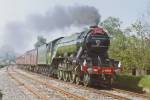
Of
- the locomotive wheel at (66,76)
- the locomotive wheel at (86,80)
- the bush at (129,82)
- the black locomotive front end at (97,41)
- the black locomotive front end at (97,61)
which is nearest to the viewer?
the black locomotive front end at (97,61)

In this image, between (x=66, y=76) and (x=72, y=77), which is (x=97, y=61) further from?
(x=66, y=76)

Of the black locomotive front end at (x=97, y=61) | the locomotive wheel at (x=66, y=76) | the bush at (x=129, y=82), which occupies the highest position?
the black locomotive front end at (x=97, y=61)

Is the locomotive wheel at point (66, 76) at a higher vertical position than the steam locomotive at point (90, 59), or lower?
lower

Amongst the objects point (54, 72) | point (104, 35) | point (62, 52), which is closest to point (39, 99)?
point (104, 35)

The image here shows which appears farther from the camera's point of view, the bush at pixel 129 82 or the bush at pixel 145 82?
the bush at pixel 129 82

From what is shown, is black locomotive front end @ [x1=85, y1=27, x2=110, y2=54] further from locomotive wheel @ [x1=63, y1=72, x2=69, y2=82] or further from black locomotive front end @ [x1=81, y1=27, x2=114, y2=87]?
locomotive wheel @ [x1=63, y1=72, x2=69, y2=82]

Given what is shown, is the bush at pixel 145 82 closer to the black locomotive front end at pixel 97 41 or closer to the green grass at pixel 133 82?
the green grass at pixel 133 82

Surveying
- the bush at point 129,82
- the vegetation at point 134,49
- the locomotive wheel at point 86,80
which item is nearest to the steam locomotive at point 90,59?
the locomotive wheel at point 86,80

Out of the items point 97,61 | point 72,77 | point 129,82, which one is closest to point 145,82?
point 129,82

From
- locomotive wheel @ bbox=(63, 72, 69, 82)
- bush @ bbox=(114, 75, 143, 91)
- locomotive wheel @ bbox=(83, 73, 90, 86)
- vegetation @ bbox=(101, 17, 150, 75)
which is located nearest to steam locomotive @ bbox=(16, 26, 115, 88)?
locomotive wheel @ bbox=(83, 73, 90, 86)

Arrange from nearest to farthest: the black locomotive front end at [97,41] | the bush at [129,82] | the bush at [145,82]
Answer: the bush at [145,82]
the black locomotive front end at [97,41]
the bush at [129,82]

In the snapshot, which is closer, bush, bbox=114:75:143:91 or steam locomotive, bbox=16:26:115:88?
steam locomotive, bbox=16:26:115:88

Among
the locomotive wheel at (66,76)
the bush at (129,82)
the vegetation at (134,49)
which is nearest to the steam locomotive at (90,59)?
the locomotive wheel at (66,76)

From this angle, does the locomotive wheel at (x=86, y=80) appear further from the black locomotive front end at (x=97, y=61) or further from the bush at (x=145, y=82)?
the bush at (x=145, y=82)
